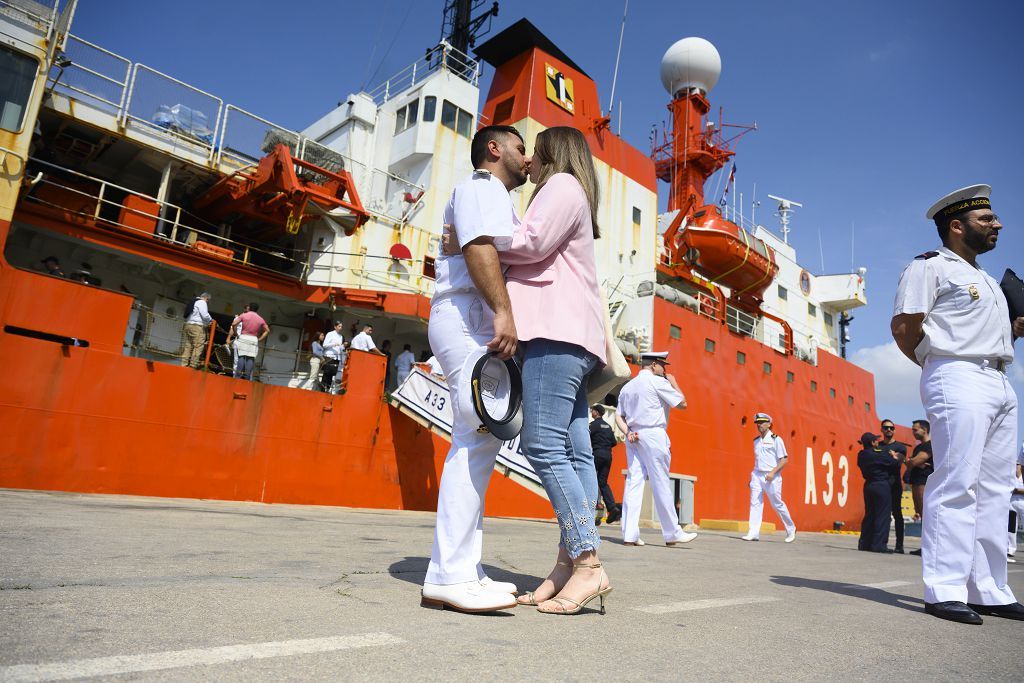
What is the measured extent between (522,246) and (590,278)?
33 cm

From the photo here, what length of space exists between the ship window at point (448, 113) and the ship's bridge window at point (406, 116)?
2.01 feet

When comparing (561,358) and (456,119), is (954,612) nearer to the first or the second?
(561,358)

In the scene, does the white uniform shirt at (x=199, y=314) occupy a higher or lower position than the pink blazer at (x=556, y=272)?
higher

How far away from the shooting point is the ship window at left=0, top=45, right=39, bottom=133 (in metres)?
8.53

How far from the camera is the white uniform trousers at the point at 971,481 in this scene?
288 cm

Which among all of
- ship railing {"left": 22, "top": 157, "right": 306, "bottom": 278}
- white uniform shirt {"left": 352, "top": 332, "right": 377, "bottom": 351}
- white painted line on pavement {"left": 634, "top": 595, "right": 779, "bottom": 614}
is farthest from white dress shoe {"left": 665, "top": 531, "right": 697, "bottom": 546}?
ship railing {"left": 22, "top": 157, "right": 306, "bottom": 278}

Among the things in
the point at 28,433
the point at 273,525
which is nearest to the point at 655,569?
the point at 273,525

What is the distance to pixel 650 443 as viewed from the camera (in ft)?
19.9

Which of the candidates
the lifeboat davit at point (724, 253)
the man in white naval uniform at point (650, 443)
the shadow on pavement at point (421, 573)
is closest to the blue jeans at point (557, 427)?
the shadow on pavement at point (421, 573)

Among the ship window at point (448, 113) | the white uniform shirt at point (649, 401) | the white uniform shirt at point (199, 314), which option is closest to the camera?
the white uniform shirt at point (649, 401)

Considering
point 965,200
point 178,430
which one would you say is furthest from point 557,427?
point 178,430

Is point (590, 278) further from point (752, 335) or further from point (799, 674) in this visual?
point (752, 335)

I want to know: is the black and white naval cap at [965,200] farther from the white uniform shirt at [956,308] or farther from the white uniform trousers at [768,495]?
the white uniform trousers at [768,495]

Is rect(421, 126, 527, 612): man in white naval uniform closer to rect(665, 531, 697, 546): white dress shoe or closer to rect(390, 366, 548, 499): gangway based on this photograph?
rect(665, 531, 697, 546): white dress shoe
